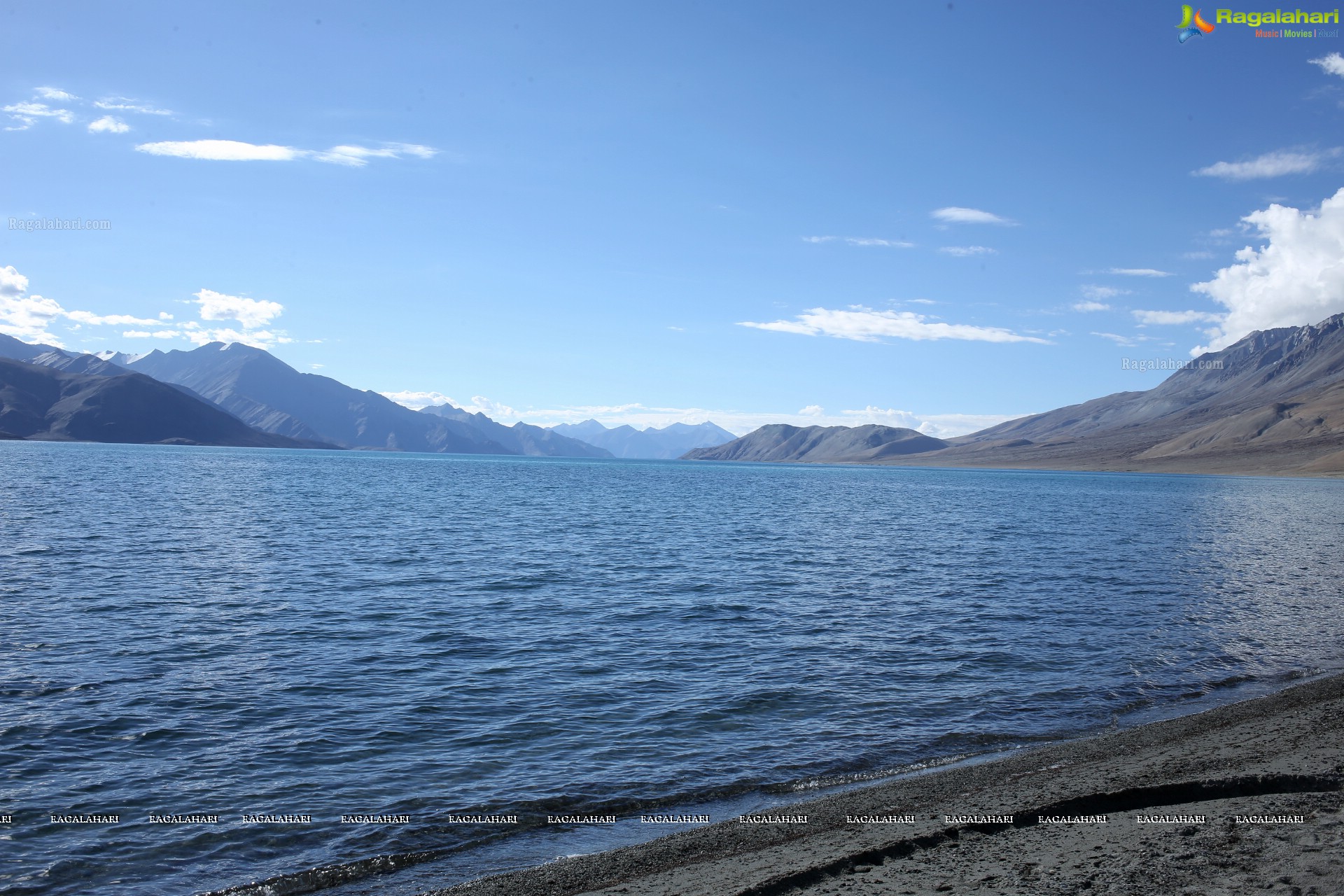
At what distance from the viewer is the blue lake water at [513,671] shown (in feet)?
37.7

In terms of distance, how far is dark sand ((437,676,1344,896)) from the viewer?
827 cm

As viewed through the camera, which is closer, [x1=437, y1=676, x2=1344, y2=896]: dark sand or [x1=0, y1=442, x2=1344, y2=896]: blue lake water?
[x1=437, y1=676, x2=1344, y2=896]: dark sand

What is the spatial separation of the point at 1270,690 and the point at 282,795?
20.6 m

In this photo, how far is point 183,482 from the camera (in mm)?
88188

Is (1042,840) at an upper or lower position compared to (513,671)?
upper

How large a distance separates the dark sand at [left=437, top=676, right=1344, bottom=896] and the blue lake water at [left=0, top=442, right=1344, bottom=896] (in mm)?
1422

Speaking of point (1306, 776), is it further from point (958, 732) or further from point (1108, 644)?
point (1108, 644)

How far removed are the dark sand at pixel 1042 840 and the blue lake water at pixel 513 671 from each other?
1422 millimetres

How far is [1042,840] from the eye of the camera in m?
9.44

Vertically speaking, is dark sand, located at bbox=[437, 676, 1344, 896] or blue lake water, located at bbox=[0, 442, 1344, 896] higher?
dark sand, located at bbox=[437, 676, 1344, 896]

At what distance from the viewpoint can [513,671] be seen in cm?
1870

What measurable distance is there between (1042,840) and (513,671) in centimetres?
1241

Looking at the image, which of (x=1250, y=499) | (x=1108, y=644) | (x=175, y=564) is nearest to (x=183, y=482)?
(x=175, y=564)

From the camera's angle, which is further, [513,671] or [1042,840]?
[513,671]
